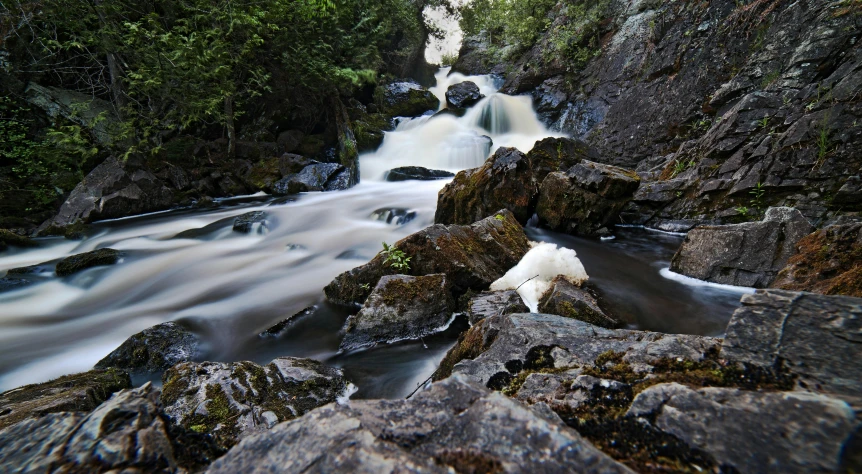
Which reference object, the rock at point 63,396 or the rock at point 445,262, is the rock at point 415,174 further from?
the rock at point 63,396

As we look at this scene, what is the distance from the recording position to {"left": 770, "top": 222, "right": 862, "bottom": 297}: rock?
2936 mm

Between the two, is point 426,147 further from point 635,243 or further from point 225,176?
point 635,243

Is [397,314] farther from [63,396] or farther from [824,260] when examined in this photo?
[824,260]

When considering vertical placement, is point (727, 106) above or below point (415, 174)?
above

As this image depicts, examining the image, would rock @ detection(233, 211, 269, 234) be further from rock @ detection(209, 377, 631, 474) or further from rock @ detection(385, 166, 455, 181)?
rock @ detection(209, 377, 631, 474)

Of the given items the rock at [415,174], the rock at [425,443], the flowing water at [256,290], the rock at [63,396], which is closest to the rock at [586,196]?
the flowing water at [256,290]

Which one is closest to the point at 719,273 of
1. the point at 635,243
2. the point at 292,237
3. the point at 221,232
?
the point at 635,243

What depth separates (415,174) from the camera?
13242 millimetres

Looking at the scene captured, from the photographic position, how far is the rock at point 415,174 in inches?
517

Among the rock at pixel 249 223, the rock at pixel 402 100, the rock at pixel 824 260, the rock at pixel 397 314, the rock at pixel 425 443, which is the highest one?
the rock at pixel 402 100

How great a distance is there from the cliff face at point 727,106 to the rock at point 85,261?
1107 centimetres

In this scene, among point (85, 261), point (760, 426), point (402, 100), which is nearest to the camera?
point (760, 426)

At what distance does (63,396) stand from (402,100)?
776 inches

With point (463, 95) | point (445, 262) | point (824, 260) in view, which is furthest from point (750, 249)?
point (463, 95)
